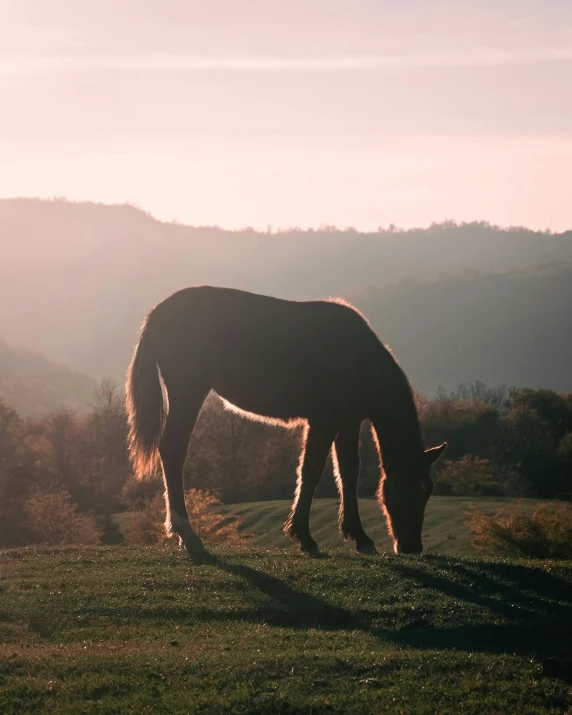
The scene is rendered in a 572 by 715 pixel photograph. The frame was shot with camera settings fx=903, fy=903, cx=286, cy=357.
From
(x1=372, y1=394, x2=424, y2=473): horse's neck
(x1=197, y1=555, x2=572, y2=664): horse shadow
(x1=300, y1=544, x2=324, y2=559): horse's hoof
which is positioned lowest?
(x1=300, y1=544, x2=324, y2=559): horse's hoof

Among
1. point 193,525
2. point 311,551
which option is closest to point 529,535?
point 193,525

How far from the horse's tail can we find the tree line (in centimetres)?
4707

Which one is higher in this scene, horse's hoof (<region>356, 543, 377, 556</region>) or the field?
horse's hoof (<region>356, 543, 377, 556</region>)

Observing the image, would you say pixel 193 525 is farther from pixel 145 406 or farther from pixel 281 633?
pixel 281 633

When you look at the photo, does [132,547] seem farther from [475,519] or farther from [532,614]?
[475,519]

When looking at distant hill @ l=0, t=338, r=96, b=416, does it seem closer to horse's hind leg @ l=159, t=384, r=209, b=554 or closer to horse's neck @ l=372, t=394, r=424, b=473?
horse's hind leg @ l=159, t=384, r=209, b=554

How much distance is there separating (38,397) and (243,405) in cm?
17477

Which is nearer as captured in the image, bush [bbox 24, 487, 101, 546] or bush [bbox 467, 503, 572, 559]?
bush [bbox 467, 503, 572, 559]

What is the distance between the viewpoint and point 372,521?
178 feet

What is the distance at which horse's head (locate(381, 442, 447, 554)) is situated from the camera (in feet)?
42.7

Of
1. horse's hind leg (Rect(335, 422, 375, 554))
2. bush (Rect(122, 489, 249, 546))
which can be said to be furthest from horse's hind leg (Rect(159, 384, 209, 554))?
bush (Rect(122, 489, 249, 546))

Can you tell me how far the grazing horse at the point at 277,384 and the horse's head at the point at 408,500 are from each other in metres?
0.01

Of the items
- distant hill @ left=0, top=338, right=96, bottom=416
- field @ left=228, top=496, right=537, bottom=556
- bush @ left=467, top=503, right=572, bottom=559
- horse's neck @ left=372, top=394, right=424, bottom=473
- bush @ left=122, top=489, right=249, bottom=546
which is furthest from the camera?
distant hill @ left=0, top=338, right=96, bottom=416

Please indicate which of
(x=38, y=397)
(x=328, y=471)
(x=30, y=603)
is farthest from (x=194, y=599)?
(x=38, y=397)
